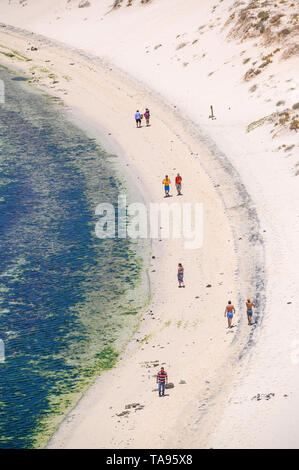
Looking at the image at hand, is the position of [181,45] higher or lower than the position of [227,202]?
higher

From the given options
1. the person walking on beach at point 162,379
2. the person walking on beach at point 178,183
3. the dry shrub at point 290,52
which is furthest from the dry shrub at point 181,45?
the person walking on beach at point 162,379

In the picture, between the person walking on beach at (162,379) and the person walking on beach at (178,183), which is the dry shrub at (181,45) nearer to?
the person walking on beach at (178,183)

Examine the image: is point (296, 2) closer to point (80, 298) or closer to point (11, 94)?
point (11, 94)

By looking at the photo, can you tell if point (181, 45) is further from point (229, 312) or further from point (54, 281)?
point (229, 312)

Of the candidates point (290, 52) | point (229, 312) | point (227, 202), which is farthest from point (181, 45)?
point (229, 312)

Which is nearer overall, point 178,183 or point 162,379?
point 162,379
